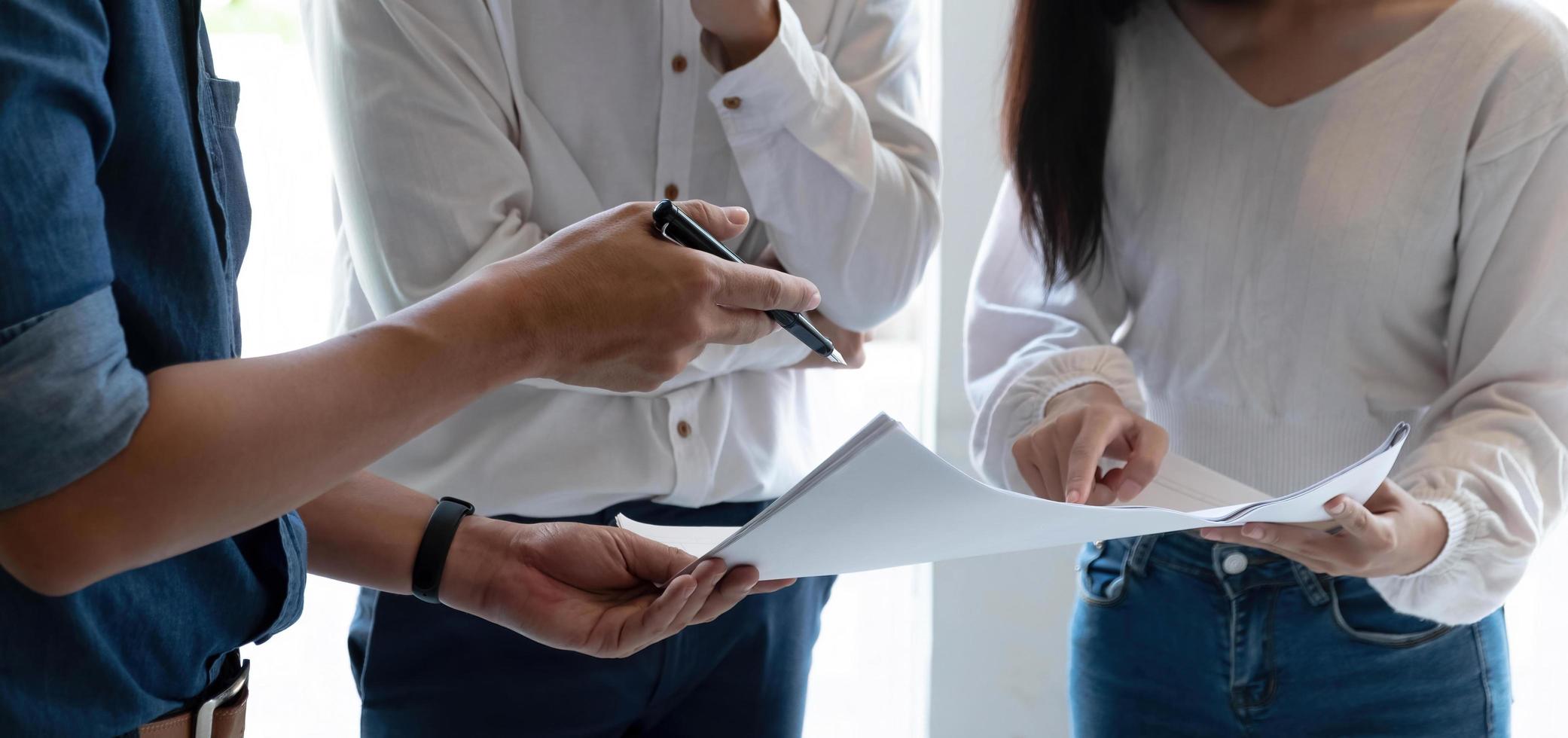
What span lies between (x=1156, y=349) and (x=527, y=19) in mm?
758

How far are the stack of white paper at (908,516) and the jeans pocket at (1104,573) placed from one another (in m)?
0.31

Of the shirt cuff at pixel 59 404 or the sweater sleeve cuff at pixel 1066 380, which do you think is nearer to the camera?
the shirt cuff at pixel 59 404

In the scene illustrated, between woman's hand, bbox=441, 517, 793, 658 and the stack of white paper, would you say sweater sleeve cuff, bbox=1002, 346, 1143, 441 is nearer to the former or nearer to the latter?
the stack of white paper

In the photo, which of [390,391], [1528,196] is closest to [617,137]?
[390,391]

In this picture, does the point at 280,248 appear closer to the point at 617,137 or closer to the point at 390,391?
the point at 617,137

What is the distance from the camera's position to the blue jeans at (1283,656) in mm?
1104

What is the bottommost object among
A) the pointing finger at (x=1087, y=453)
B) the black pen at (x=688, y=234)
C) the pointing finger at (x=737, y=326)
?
the pointing finger at (x=1087, y=453)

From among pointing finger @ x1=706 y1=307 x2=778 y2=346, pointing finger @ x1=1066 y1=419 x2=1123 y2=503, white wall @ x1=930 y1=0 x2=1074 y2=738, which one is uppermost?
pointing finger @ x1=706 y1=307 x2=778 y2=346

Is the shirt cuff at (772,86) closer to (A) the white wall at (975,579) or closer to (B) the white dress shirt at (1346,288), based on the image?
(B) the white dress shirt at (1346,288)

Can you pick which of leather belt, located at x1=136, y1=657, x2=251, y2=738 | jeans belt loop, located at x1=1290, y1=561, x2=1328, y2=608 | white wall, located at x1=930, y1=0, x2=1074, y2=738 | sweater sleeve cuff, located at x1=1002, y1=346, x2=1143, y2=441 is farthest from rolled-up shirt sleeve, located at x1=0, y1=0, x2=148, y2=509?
white wall, located at x1=930, y1=0, x2=1074, y2=738

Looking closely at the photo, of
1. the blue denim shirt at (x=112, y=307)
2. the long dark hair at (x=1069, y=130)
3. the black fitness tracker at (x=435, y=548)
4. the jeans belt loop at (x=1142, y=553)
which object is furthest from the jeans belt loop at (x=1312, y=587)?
the blue denim shirt at (x=112, y=307)

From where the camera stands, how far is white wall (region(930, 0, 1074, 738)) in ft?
6.75

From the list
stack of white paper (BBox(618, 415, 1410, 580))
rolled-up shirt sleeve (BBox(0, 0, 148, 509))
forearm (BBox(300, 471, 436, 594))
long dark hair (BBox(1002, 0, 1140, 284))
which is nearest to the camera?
rolled-up shirt sleeve (BBox(0, 0, 148, 509))

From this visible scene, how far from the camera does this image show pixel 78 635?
0.61 meters
